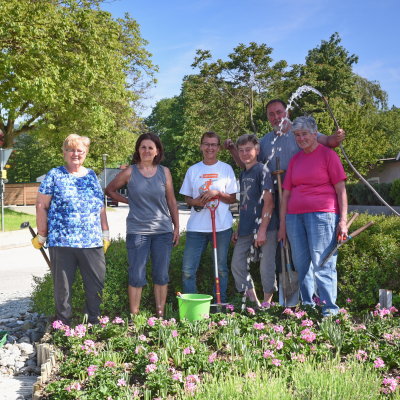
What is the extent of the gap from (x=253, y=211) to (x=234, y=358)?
5.48 feet

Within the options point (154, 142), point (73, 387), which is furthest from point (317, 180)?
point (73, 387)

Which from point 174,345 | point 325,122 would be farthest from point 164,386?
point 325,122

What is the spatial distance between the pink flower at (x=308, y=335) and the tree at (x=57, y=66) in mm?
17206

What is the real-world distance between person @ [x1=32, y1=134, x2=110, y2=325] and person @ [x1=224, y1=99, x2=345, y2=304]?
59.4 inches

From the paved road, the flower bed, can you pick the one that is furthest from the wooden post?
the paved road

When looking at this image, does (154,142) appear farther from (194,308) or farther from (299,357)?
(299,357)

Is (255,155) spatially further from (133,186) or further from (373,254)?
(373,254)

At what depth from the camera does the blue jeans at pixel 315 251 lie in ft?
14.8

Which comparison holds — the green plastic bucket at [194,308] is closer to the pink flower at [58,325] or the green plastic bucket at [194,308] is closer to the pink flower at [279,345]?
the pink flower at [279,345]

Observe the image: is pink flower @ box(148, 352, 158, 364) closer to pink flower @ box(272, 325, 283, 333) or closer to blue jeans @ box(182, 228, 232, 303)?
pink flower @ box(272, 325, 283, 333)

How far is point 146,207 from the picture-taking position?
4609 millimetres

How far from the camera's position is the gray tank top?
4.58m

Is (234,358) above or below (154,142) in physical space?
below

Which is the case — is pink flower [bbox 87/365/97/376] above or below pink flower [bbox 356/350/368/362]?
below
